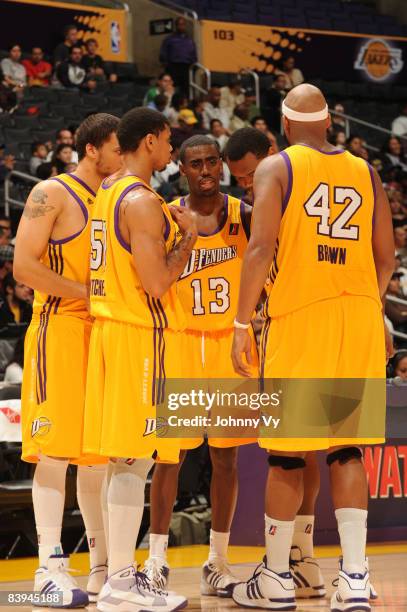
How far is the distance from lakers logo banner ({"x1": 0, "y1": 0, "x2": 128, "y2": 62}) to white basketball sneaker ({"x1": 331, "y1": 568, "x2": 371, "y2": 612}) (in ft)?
48.8

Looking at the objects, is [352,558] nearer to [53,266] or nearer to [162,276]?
[162,276]

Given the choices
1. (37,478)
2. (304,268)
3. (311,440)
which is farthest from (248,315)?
(37,478)

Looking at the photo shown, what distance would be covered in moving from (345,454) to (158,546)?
1247 mm

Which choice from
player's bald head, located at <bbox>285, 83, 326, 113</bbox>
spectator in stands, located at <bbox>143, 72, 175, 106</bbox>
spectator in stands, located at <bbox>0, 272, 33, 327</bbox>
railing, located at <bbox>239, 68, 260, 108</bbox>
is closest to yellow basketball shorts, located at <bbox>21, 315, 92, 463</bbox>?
player's bald head, located at <bbox>285, 83, 326, 113</bbox>

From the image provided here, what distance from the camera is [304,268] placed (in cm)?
486

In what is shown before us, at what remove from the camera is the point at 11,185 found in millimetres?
14242

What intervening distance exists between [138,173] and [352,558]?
6.72 ft

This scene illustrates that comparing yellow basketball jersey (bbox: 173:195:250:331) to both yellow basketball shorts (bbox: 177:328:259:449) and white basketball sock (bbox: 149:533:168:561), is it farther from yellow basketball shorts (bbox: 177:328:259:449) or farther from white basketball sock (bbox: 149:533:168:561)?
white basketball sock (bbox: 149:533:168:561)

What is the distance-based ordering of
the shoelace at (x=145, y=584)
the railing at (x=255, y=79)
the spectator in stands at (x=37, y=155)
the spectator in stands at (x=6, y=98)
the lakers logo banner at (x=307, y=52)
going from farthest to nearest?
the lakers logo banner at (x=307, y=52) < the railing at (x=255, y=79) < the spectator in stands at (x=6, y=98) < the spectator in stands at (x=37, y=155) < the shoelace at (x=145, y=584)

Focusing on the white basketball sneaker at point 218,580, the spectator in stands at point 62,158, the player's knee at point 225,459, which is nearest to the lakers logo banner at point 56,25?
the spectator in stands at point 62,158

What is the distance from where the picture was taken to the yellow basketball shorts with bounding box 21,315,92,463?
17.1 ft

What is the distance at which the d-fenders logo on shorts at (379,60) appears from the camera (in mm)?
21766

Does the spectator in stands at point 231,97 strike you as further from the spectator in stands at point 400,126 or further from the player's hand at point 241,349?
the player's hand at point 241,349

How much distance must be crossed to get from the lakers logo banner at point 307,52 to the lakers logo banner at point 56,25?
1719mm
